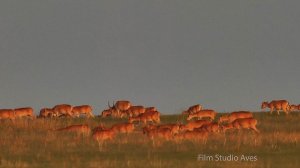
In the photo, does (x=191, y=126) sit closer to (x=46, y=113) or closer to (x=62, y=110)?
(x=62, y=110)

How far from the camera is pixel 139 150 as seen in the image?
27812 millimetres

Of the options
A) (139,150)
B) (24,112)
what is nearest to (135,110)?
(24,112)

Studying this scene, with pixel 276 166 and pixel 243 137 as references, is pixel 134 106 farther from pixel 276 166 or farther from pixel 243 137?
pixel 276 166

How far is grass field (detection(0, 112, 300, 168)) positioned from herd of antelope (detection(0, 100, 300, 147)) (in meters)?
0.37

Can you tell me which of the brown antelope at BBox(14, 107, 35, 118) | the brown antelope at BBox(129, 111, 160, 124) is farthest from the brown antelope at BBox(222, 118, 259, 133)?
the brown antelope at BBox(14, 107, 35, 118)

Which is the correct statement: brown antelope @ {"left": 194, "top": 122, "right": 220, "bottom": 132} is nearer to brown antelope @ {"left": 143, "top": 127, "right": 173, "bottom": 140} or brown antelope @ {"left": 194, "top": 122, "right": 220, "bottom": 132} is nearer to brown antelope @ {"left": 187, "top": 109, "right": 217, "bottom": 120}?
brown antelope @ {"left": 143, "top": 127, "right": 173, "bottom": 140}

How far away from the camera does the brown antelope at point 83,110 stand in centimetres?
4550

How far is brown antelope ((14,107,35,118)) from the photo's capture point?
143 ft

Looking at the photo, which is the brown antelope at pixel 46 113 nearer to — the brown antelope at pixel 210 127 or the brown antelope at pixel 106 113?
the brown antelope at pixel 106 113

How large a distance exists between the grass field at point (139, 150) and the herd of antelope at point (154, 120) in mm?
371

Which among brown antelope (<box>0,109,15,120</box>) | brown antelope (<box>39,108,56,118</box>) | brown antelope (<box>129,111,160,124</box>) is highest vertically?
brown antelope (<box>39,108,56,118</box>)

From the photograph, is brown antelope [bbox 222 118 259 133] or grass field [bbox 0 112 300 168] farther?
brown antelope [bbox 222 118 259 133]

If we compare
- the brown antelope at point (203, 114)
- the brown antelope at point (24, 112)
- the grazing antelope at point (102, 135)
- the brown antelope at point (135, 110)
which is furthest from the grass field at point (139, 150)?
the brown antelope at point (135, 110)

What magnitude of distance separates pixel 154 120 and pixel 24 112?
24.8ft
